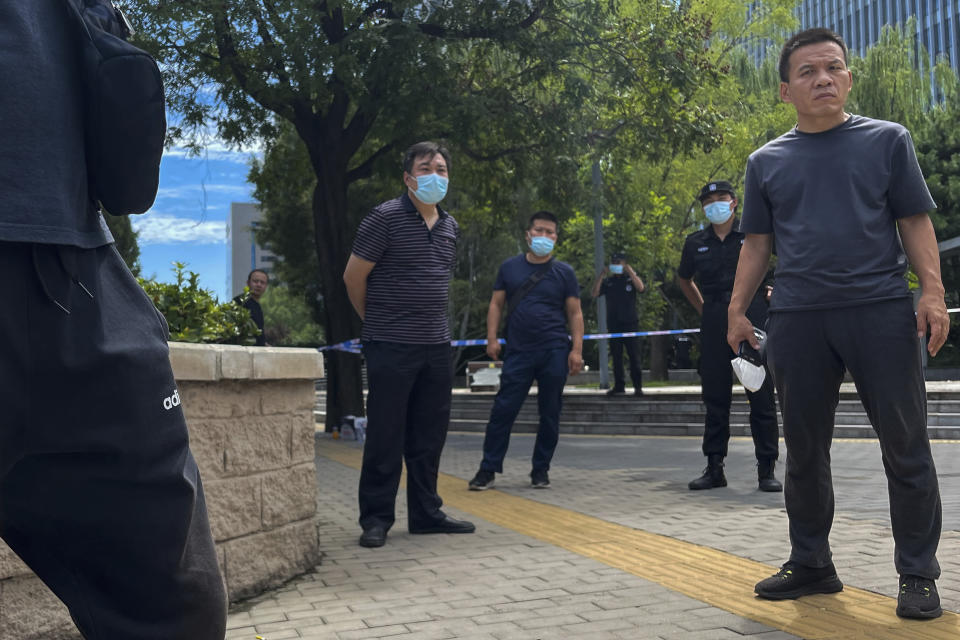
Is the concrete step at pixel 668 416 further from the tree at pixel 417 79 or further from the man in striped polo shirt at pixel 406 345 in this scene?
the man in striped polo shirt at pixel 406 345

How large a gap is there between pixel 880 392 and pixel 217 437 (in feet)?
8.44

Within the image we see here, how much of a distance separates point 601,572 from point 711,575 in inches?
19.1

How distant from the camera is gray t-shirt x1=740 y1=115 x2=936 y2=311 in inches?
144

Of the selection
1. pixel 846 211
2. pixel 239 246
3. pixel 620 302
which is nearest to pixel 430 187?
pixel 846 211

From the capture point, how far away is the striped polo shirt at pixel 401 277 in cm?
552

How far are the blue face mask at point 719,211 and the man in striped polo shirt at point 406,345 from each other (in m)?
2.21

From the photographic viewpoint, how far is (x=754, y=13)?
84.5 ft

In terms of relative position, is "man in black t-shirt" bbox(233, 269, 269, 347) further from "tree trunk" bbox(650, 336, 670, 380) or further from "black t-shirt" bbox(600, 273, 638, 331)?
"tree trunk" bbox(650, 336, 670, 380)

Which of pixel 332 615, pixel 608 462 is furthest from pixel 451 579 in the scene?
pixel 608 462

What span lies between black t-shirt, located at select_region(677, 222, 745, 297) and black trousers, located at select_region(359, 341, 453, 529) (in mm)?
2270

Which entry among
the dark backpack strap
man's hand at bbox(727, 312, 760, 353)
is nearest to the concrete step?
the dark backpack strap

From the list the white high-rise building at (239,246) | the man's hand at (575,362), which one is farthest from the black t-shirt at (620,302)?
the white high-rise building at (239,246)

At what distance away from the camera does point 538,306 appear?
774 cm

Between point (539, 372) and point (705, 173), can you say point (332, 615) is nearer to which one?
point (539, 372)
